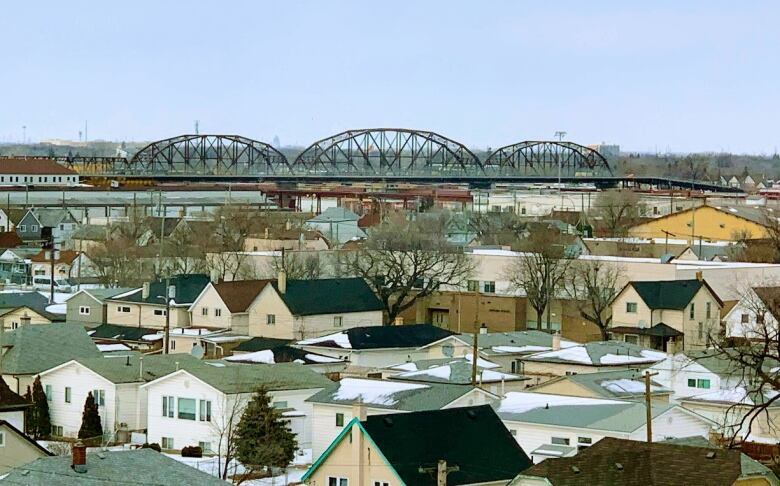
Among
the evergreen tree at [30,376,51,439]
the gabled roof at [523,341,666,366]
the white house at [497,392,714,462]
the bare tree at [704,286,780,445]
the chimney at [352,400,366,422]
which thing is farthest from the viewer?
the gabled roof at [523,341,666,366]

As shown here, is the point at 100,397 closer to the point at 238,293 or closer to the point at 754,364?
the point at 238,293

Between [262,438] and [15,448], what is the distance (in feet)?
21.4

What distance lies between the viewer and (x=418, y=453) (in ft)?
110

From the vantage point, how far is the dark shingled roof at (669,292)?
2470 inches

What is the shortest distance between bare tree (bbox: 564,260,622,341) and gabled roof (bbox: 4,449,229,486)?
118 ft

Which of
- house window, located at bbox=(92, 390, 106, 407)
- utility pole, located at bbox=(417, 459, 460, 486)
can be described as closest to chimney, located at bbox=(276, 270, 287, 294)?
house window, located at bbox=(92, 390, 106, 407)

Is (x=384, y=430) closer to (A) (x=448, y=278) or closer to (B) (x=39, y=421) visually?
(B) (x=39, y=421)

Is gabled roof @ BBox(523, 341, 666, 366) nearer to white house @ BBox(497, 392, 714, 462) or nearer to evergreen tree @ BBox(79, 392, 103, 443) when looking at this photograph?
white house @ BBox(497, 392, 714, 462)

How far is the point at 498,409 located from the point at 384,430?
19.2ft

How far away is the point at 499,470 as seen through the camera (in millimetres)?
33531

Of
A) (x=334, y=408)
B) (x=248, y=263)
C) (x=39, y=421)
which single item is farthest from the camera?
(x=248, y=263)

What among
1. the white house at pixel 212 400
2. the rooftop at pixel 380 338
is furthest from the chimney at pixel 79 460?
the rooftop at pixel 380 338

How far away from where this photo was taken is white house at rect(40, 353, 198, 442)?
154 ft

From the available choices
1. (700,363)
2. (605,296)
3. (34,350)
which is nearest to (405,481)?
(700,363)
